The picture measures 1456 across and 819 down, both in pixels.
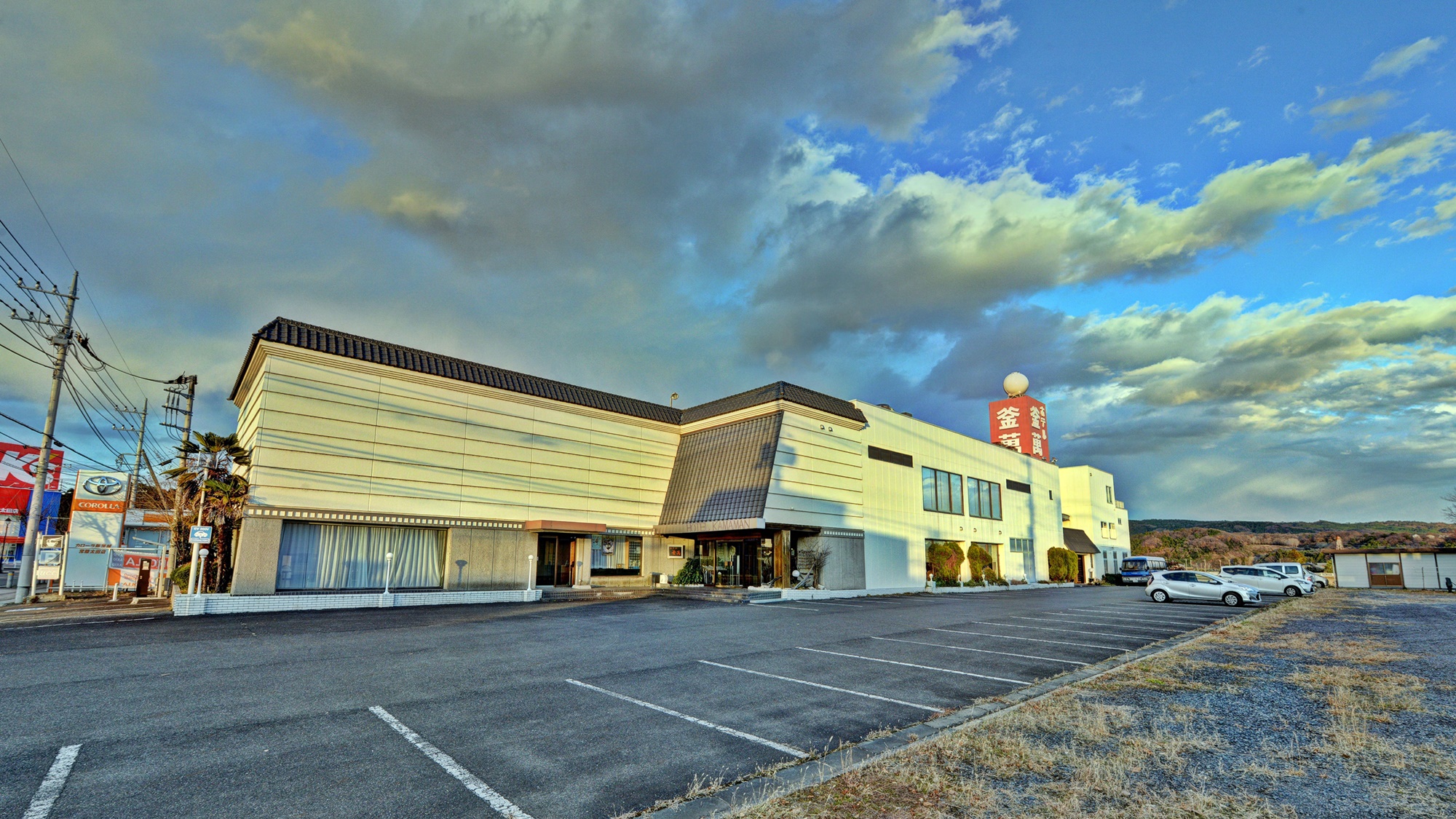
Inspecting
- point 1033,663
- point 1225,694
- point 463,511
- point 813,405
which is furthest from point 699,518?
point 1225,694

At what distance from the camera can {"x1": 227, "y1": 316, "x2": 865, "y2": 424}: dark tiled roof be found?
72.9 ft

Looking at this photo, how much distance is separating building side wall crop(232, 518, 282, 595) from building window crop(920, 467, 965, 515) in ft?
98.2

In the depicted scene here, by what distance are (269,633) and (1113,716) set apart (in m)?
15.6

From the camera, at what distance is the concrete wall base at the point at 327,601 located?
60.5 feet

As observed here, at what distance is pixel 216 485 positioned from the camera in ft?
66.1

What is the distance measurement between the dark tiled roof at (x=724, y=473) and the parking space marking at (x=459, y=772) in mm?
21381

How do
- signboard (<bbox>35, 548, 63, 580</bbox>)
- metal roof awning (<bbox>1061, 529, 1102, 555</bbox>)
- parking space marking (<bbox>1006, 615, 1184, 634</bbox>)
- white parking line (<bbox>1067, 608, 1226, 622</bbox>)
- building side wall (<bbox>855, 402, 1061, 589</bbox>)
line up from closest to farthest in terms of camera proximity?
parking space marking (<bbox>1006, 615, 1184, 634</bbox>) < white parking line (<bbox>1067, 608, 1226, 622</bbox>) < signboard (<bbox>35, 548, 63, 580</bbox>) < building side wall (<bbox>855, 402, 1061, 589</bbox>) < metal roof awning (<bbox>1061, 529, 1102, 555</bbox>)

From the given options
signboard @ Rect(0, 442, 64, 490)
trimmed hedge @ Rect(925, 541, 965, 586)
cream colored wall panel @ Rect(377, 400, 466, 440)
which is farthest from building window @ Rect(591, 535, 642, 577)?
signboard @ Rect(0, 442, 64, 490)

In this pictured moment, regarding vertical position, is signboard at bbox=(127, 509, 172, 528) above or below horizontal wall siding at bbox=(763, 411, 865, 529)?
below

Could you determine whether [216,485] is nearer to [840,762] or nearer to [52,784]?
[52,784]

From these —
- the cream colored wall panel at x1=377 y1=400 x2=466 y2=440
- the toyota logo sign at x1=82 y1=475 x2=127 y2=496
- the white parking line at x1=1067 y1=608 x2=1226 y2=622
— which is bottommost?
the white parking line at x1=1067 y1=608 x2=1226 y2=622

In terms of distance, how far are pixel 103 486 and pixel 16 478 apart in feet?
128

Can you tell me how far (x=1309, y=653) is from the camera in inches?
463

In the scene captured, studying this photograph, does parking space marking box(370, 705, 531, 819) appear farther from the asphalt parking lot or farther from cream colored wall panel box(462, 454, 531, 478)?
cream colored wall panel box(462, 454, 531, 478)
